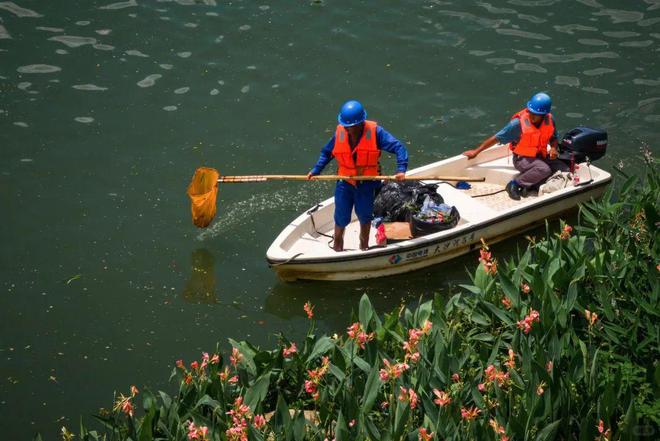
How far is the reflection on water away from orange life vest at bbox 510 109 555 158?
4.59m

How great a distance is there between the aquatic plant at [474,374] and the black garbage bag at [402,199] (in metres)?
2.65

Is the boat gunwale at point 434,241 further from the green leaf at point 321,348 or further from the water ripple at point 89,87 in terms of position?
the water ripple at point 89,87

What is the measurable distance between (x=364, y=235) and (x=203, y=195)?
2093 mm

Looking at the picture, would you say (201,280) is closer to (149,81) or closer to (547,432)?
(149,81)

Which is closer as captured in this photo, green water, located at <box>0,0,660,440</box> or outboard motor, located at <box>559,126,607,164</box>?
green water, located at <box>0,0,660,440</box>

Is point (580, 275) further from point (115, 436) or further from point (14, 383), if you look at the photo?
point (14, 383)

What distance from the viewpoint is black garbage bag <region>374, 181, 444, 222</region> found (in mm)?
11078

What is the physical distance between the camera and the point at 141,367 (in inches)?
374

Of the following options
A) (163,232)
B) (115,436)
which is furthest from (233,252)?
(115,436)

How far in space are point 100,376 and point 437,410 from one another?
14.7ft

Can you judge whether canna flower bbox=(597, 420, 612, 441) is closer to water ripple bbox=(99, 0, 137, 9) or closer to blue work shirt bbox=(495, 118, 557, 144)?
blue work shirt bbox=(495, 118, 557, 144)

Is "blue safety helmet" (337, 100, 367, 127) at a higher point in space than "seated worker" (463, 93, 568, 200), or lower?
higher

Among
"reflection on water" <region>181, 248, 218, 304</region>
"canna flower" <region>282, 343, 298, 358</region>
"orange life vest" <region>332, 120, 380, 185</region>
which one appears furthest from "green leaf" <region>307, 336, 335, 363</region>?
"reflection on water" <region>181, 248, 218, 304</region>

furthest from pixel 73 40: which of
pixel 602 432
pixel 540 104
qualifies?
pixel 602 432
